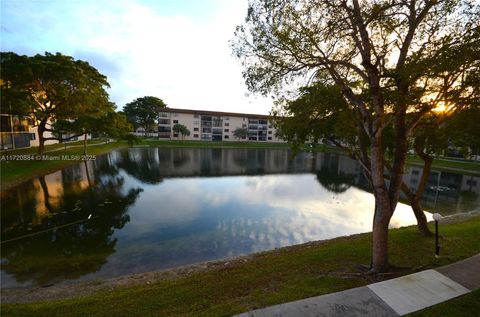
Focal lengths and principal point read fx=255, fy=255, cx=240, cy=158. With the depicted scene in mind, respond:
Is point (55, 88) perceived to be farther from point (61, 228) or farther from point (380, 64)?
point (380, 64)

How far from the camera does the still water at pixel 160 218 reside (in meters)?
11.3

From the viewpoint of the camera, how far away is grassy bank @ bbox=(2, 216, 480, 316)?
20.6 feet

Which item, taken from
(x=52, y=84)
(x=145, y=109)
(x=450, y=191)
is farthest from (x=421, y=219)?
(x=145, y=109)

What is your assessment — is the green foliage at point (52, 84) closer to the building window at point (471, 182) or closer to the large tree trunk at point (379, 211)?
the large tree trunk at point (379, 211)

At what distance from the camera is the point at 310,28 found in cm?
780

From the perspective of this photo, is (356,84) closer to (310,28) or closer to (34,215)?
(310,28)

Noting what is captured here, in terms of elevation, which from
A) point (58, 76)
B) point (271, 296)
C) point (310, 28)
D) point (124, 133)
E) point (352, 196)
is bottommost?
point (352, 196)

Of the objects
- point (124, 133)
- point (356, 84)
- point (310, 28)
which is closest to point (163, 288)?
point (310, 28)

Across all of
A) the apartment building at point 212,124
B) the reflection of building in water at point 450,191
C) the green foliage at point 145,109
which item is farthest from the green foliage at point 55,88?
the green foliage at point 145,109

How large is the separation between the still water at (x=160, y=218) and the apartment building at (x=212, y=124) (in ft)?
189

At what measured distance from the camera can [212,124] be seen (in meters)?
91.8

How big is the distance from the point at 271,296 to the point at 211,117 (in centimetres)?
8761

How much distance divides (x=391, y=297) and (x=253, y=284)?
3600mm

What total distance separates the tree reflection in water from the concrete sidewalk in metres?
8.88
